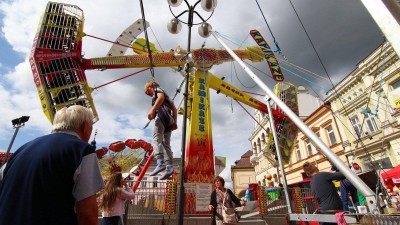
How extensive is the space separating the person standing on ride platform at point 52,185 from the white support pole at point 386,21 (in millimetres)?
2355

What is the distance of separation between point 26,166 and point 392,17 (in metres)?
2.80

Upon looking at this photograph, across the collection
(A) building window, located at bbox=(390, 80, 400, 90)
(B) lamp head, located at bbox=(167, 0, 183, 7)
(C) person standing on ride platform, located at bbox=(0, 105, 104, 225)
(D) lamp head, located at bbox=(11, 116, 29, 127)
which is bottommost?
(C) person standing on ride platform, located at bbox=(0, 105, 104, 225)

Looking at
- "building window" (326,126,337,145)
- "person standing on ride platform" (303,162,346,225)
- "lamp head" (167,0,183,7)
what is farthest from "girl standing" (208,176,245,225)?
"building window" (326,126,337,145)

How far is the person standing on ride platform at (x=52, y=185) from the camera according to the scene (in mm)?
1258

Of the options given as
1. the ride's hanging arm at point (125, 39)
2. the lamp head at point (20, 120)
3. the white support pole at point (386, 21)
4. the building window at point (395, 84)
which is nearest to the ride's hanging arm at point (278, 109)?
the ride's hanging arm at point (125, 39)

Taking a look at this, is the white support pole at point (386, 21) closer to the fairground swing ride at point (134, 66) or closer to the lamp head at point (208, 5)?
the lamp head at point (208, 5)

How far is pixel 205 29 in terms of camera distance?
242 inches

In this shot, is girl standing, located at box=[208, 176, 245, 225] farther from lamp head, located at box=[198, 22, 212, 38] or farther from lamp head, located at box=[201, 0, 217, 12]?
lamp head, located at box=[201, 0, 217, 12]

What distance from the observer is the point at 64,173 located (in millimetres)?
1352

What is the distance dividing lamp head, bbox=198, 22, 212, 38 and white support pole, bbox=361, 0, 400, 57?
15.1 ft

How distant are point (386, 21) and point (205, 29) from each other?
15.9 feet

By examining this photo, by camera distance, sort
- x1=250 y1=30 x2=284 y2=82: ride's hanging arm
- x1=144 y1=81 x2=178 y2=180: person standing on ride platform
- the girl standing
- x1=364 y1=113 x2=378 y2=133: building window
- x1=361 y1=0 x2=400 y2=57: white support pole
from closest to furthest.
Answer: x1=361 y1=0 x2=400 y2=57: white support pole
x1=144 y1=81 x2=178 y2=180: person standing on ride platform
the girl standing
x1=250 y1=30 x2=284 y2=82: ride's hanging arm
x1=364 y1=113 x2=378 y2=133: building window

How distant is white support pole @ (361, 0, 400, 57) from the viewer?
1.69m

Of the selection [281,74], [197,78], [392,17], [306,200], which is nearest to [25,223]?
[392,17]
